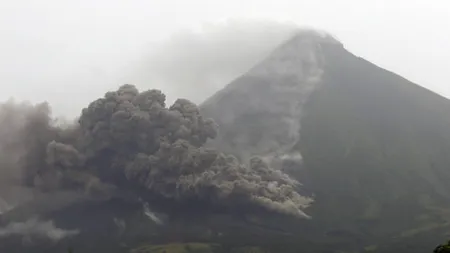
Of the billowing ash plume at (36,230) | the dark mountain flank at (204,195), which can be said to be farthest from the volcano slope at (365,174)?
the billowing ash plume at (36,230)

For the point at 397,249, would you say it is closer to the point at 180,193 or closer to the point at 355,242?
the point at 355,242

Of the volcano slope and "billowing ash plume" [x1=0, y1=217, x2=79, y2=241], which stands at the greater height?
the volcano slope

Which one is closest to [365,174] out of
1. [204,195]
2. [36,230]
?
[204,195]

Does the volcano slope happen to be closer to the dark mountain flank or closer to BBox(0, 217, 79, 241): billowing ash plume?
the dark mountain flank

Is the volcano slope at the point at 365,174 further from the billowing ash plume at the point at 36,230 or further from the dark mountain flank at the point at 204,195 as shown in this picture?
the billowing ash plume at the point at 36,230

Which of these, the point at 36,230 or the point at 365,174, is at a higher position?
the point at 365,174

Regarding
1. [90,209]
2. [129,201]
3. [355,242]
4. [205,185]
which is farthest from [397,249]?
[90,209]

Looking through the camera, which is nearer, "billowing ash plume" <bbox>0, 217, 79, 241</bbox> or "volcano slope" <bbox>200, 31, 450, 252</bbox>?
"volcano slope" <bbox>200, 31, 450, 252</bbox>

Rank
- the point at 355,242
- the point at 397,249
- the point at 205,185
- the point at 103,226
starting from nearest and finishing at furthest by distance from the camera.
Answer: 1. the point at 397,249
2. the point at 355,242
3. the point at 205,185
4. the point at 103,226

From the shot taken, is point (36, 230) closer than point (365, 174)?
Yes

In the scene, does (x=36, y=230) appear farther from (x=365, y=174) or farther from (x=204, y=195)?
(x=365, y=174)

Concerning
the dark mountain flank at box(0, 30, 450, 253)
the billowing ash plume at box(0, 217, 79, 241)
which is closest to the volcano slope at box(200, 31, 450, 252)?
the dark mountain flank at box(0, 30, 450, 253)
